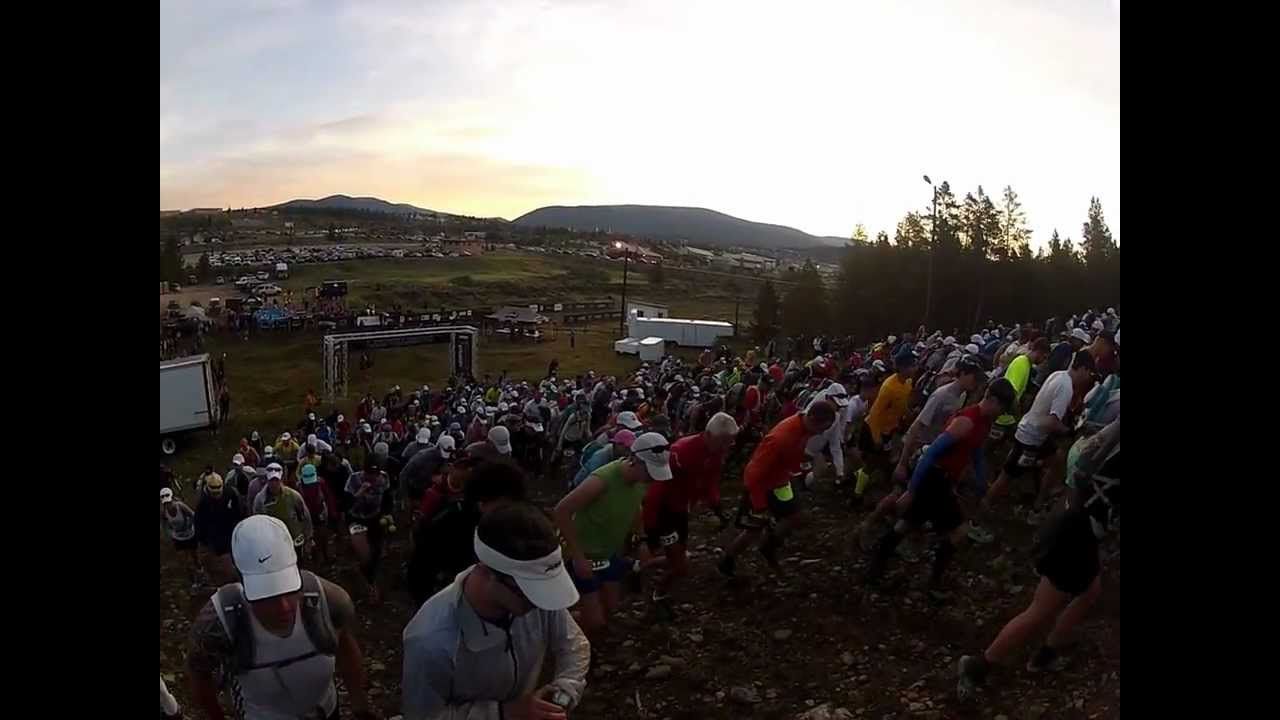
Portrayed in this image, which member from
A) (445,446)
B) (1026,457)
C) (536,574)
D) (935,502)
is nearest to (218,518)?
(445,446)

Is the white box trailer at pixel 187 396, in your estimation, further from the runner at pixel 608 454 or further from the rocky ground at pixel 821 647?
the runner at pixel 608 454

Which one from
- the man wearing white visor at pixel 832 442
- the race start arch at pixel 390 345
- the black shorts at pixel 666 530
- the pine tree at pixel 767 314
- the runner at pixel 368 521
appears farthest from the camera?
the pine tree at pixel 767 314

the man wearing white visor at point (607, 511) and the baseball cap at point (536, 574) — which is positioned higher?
the baseball cap at point (536, 574)

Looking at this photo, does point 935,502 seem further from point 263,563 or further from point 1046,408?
point 263,563

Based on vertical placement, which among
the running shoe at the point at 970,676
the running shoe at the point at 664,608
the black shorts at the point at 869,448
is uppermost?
the black shorts at the point at 869,448

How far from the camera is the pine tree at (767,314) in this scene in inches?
1788

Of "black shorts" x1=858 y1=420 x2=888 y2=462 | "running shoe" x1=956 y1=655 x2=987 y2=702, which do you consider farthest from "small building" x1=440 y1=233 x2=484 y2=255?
"running shoe" x1=956 y1=655 x2=987 y2=702

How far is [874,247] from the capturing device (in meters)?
40.6

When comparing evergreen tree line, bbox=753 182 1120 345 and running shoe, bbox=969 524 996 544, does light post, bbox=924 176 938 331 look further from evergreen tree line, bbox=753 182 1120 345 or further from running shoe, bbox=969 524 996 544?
running shoe, bbox=969 524 996 544

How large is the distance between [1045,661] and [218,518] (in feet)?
23.1

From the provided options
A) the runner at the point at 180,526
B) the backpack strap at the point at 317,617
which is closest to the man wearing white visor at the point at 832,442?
the backpack strap at the point at 317,617

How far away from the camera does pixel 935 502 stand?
5.66 meters
